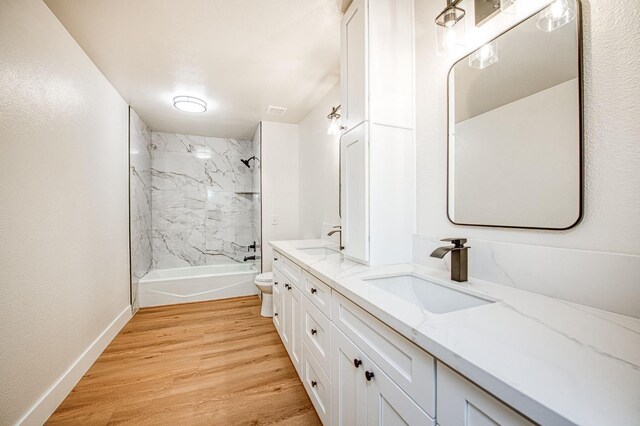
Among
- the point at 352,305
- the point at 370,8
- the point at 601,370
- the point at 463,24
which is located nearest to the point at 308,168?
the point at 370,8

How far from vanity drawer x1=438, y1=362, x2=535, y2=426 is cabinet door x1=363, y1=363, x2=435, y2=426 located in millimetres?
70

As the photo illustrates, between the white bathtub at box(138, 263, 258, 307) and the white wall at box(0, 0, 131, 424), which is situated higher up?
the white wall at box(0, 0, 131, 424)

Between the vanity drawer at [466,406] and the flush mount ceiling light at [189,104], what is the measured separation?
123 inches

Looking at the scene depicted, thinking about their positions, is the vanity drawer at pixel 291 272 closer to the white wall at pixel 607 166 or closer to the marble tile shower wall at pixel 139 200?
the white wall at pixel 607 166

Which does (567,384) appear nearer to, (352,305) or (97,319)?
(352,305)

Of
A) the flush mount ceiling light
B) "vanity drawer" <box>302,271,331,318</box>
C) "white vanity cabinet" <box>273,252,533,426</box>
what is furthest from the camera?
the flush mount ceiling light

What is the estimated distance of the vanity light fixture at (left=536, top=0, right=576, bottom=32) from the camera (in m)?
0.83

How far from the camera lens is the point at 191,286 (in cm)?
338

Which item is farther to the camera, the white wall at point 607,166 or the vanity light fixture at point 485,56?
the vanity light fixture at point 485,56

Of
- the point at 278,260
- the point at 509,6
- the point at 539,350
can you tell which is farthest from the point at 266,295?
the point at 509,6

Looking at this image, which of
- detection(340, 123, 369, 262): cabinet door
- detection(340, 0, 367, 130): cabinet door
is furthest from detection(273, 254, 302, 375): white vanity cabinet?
detection(340, 0, 367, 130): cabinet door

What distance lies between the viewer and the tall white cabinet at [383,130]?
4.54 feet

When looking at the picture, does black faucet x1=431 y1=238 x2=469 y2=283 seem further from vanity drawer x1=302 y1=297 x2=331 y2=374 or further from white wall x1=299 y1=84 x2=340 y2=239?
white wall x1=299 y1=84 x2=340 y2=239

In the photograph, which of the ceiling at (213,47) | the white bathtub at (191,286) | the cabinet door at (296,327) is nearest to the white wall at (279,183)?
the white bathtub at (191,286)
